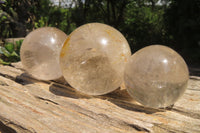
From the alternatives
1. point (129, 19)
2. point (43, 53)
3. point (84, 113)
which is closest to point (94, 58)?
point (84, 113)

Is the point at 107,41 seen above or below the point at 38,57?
above

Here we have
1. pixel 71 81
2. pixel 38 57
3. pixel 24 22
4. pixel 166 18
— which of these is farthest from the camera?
pixel 24 22

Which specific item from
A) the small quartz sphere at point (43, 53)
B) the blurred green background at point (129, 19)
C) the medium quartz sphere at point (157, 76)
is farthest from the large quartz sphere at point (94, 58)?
the blurred green background at point (129, 19)

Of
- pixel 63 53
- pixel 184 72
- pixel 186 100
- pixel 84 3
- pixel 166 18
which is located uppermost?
pixel 84 3

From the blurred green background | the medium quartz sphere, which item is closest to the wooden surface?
the medium quartz sphere

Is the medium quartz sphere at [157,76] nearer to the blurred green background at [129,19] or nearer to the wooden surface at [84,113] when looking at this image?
the wooden surface at [84,113]

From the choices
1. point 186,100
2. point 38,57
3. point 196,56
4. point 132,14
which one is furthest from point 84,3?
point 186,100

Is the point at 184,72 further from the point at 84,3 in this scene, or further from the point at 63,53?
the point at 84,3
